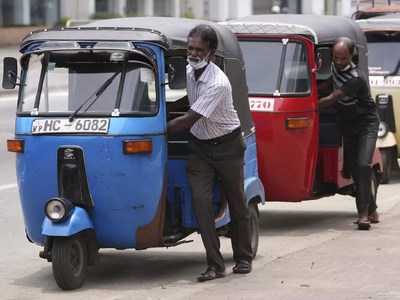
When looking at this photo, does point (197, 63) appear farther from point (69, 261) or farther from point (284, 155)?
point (284, 155)

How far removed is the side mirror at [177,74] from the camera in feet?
22.2

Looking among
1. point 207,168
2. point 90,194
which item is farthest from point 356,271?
point 90,194

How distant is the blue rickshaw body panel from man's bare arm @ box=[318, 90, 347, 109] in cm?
287

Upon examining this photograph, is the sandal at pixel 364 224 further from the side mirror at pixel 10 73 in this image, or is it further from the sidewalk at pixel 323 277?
the side mirror at pixel 10 73

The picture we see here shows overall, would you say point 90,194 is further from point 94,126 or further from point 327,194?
point 327,194

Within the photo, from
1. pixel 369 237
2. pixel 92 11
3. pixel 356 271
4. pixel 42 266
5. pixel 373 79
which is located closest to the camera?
pixel 356 271

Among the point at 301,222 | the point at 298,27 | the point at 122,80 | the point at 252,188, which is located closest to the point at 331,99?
the point at 298,27

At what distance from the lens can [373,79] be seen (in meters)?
13.2

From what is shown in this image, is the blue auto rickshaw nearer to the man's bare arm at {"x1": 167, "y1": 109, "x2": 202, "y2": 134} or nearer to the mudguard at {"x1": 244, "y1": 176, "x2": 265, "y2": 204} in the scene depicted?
the man's bare arm at {"x1": 167, "y1": 109, "x2": 202, "y2": 134}

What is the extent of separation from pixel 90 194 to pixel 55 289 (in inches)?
29.4

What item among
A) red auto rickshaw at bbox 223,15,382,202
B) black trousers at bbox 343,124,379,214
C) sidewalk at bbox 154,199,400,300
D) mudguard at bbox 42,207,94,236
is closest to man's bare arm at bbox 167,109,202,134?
mudguard at bbox 42,207,94,236

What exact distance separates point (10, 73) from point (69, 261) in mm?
1496

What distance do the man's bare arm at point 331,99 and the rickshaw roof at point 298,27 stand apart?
577 millimetres

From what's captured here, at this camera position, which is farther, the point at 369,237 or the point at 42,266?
the point at 369,237
